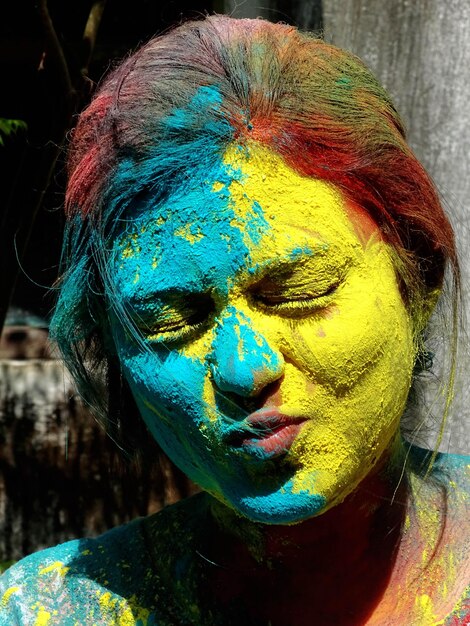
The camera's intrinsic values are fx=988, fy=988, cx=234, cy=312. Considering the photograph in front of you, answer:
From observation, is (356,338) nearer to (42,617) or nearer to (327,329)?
(327,329)

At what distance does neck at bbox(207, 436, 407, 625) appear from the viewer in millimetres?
1385

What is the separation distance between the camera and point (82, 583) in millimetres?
1498

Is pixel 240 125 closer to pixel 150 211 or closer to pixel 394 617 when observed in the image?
pixel 150 211

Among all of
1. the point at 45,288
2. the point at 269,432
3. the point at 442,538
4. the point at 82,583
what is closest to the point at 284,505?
the point at 269,432

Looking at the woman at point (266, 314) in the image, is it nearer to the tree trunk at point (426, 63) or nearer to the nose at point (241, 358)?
the nose at point (241, 358)

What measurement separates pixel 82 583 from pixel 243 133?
0.72m

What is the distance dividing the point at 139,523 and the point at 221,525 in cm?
17

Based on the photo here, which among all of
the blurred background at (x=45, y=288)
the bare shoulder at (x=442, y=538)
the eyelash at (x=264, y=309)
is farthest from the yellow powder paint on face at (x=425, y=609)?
the blurred background at (x=45, y=288)

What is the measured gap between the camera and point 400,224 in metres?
1.34

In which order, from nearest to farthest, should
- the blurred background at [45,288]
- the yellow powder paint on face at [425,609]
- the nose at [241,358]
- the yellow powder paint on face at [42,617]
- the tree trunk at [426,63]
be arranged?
1. the nose at [241,358]
2. the yellow powder paint on face at [425,609]
3. the yellow powder paint on face at [42,617]
4. the tree trunk at [426,63]
5. the blurred background at [45,288]

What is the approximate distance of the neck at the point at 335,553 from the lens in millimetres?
1385

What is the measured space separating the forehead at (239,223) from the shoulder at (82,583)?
49 cm

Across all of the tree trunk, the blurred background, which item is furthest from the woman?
the blurred background

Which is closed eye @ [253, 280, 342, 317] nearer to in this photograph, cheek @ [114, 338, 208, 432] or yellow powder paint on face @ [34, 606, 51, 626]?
cheek @ [114, 338, 208, 432]
